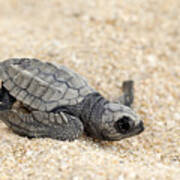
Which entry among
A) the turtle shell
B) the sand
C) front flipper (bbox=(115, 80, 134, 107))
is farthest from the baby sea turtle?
front flipper (bbox=(115, 80, 134, 107))

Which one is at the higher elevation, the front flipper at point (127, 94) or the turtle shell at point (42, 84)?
the turtle shell at point (42, 84)

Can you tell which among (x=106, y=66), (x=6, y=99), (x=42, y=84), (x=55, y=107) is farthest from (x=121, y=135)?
(x=106, y=66)

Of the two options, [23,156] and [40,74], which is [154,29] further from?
[23,156]

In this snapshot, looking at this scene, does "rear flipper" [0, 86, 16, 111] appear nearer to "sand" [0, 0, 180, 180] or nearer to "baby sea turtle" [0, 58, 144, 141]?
"baby sea turtle" [0, 58, 144, 141]

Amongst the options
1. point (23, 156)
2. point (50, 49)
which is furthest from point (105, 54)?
point (23, 156)

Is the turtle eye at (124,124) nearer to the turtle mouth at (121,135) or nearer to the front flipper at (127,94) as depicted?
the turtle mouth at (121,135)

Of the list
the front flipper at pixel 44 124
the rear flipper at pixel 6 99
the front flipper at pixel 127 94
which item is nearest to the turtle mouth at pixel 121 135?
the front flipper at pixel 44 124
